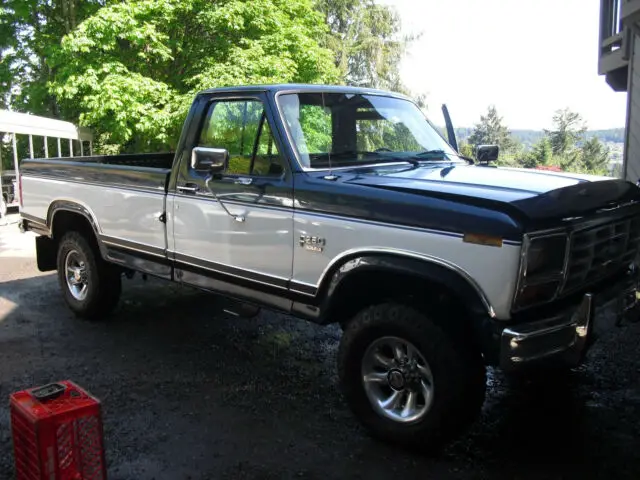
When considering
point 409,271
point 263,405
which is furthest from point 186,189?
point 409,271

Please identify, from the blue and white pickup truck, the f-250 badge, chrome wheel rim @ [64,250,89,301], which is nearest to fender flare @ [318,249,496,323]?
the blue and white pickup truck

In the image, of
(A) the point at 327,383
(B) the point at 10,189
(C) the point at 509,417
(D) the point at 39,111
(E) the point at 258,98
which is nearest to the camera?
(C) the point at 509,417

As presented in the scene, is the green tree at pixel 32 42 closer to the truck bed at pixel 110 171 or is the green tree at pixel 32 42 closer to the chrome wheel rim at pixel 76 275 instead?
the truck bed at pixel 110 171

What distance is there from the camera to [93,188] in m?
5.34

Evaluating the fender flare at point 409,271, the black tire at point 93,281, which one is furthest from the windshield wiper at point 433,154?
the black tire at point 93,281

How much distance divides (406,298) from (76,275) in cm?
381

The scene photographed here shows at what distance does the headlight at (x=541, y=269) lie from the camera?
287 cm

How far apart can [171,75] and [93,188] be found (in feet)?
50.5

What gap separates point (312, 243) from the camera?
3643mm

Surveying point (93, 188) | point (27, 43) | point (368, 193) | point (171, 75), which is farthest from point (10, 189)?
point (368, 193)

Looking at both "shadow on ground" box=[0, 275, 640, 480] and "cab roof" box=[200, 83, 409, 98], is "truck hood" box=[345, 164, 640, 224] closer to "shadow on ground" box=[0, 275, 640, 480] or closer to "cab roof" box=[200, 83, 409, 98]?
"cab roof" box=[200, 83, 409, 98]

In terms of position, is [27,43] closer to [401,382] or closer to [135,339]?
[135,339]

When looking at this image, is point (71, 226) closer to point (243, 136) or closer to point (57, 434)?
point (243, 136)

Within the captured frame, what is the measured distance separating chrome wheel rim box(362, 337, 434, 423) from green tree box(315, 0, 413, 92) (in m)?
28.2
